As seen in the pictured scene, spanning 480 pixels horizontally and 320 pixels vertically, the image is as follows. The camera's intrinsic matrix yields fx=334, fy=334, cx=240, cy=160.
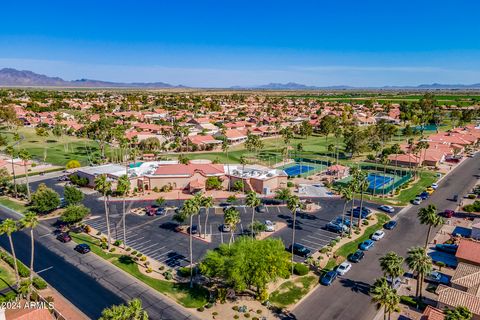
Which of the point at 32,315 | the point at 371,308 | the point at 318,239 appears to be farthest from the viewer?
the point at 318,239

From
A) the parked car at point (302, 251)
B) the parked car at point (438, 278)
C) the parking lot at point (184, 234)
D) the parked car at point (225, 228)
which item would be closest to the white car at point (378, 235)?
the parking lot at point (184, 234)

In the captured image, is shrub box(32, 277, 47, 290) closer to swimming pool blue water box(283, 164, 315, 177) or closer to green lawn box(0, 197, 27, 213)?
green lawn box(0, 197, 27, 213)

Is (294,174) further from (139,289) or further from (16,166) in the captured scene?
(16,166)

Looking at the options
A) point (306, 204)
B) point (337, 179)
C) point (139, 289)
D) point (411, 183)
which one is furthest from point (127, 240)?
point (411, 183)

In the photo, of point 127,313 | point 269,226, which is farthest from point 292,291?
point 127,313

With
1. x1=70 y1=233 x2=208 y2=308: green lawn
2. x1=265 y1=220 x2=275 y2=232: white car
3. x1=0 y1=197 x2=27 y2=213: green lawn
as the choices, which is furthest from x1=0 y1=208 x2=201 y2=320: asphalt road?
x1=265 y1=220 x2=275 y2=232: white car

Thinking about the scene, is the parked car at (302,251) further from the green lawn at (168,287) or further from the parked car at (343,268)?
the green lawn at (168,287)

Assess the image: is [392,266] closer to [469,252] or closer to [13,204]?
[469,252]
